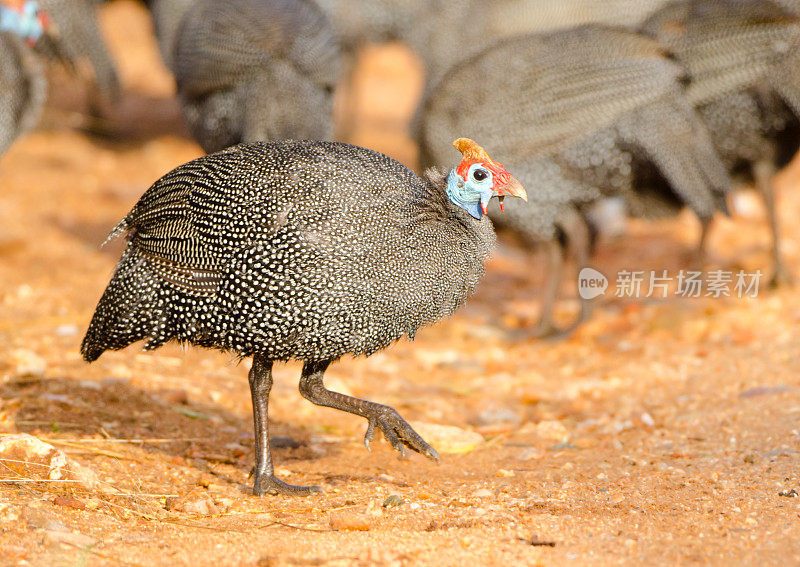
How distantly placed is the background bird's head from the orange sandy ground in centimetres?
91

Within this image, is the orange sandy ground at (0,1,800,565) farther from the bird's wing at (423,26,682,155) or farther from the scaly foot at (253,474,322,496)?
the bird's wing at (423,26,682,155)

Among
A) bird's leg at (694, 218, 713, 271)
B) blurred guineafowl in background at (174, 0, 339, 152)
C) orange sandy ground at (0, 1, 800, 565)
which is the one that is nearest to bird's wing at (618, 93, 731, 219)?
bird's leg at (694, 218, 713, 271)

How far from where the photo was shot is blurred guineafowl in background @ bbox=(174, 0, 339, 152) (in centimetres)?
506

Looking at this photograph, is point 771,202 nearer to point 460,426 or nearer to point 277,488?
point 460,426

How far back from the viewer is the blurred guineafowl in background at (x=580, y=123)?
511cm

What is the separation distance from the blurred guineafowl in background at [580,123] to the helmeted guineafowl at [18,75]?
2186 mm

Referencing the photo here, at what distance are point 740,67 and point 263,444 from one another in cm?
347

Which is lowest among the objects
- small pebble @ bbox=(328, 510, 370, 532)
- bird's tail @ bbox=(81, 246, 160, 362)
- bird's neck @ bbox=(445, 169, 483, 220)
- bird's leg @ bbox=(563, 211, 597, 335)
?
small pebble @ bbox=(328, 510, 370, 532)

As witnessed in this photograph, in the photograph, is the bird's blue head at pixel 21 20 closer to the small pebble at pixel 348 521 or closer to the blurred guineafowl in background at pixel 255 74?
the blurred guineafowl in background at pixel 255 74

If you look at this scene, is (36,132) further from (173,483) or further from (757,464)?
(757,464)

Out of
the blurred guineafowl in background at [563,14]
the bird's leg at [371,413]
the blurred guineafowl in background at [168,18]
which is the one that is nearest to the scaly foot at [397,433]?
the bird's leg at [371,413]

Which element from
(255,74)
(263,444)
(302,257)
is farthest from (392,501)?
(255,74)

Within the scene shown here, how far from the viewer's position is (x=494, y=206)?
5230mm

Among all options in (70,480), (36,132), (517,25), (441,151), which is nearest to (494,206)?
(441,151)
